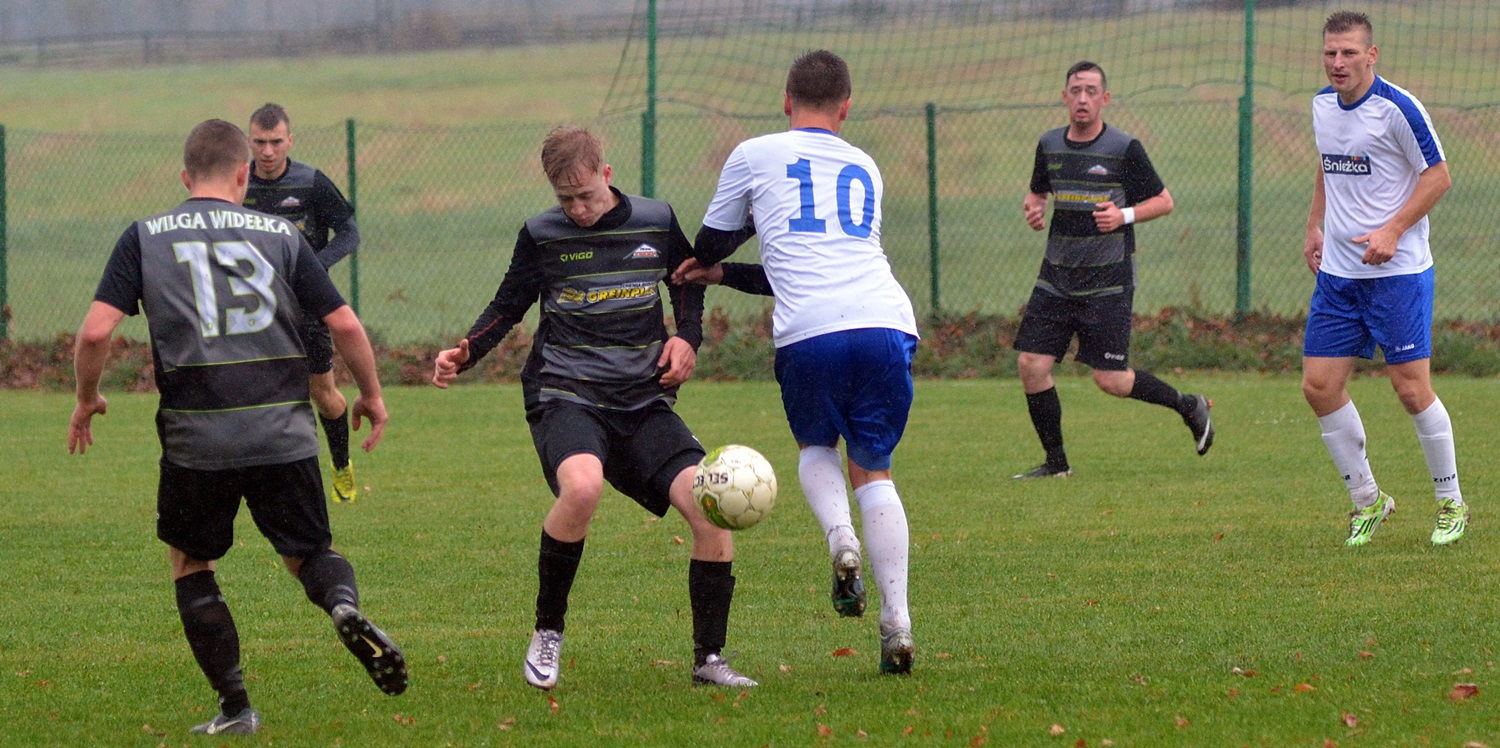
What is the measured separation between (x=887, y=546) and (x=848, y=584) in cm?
32

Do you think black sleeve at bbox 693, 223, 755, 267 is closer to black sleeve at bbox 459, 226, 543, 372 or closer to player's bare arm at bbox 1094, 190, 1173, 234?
black sleeve at bbox 459, 226, 543, 372

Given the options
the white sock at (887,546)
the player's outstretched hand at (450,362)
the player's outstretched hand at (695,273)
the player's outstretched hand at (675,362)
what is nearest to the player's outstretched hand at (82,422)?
the player's outstretched hand at (450,362)

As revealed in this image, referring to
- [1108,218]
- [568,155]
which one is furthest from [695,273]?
[1108,218]

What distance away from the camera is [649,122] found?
1570cm

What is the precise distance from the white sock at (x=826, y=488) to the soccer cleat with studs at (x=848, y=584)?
17 cm

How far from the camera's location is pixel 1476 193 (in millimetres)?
18922

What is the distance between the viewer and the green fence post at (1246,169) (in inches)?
587

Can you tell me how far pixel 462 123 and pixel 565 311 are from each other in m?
32.5

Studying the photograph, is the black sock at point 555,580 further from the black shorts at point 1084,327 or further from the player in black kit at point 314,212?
the black shorts at point 1084,327

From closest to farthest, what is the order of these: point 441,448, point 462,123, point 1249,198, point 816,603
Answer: point 816,603 < point 441,448 < point 1249,198 < point 462,123

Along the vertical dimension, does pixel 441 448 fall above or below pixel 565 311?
below

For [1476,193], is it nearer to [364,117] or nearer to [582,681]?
[582,681]

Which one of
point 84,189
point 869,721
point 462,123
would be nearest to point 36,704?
point 869,721

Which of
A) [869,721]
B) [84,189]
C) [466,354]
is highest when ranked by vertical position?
[466,354]
